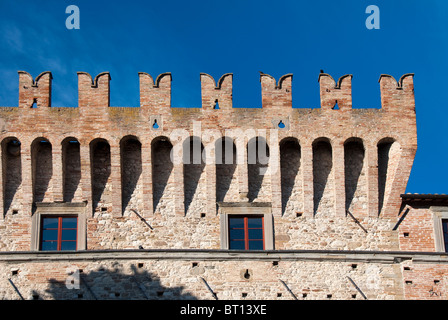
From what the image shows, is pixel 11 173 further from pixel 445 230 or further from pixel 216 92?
pixel 445 230

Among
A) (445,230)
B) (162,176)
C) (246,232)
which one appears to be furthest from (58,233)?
(445,230)

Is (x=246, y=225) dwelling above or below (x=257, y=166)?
below

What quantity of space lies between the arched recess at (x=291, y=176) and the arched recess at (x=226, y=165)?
51.4 inches

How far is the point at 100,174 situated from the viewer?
24297 mm

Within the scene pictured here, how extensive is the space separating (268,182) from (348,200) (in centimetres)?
221

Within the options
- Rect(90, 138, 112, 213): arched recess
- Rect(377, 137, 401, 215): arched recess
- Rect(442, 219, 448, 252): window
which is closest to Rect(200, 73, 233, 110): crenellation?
Rect(90, 138, 112, 213): arched recess

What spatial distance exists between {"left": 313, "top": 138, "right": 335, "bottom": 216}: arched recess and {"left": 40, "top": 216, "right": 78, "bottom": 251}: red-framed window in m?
6.44

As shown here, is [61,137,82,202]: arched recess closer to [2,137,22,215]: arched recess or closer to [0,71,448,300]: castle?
[0,71,448,300]: castle

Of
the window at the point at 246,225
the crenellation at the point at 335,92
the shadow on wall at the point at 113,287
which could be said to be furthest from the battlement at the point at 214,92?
the shadow on wall at the point at 113,287

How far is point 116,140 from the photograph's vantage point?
24172 millimetres

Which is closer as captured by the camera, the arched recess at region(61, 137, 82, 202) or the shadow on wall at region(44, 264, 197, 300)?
the shadow on wall at region(44, 264, 197, 300)

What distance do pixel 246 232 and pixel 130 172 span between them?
3.54 m

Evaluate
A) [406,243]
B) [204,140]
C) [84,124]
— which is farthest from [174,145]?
[406,243]

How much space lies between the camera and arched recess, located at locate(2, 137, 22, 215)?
23.9 metres
